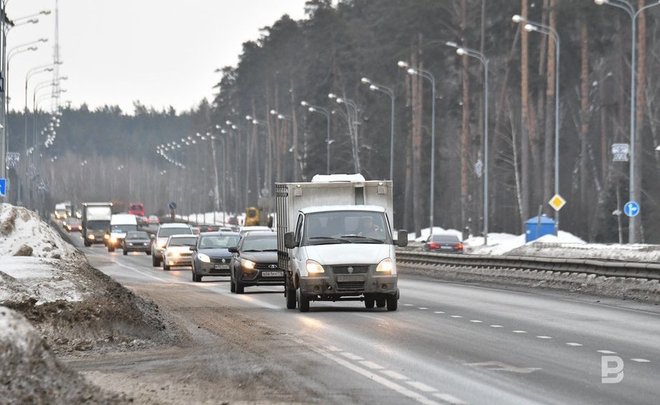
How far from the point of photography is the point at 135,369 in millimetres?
16578

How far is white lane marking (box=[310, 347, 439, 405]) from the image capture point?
13.5 m

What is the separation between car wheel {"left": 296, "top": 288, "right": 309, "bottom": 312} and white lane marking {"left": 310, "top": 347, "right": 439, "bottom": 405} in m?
8.44

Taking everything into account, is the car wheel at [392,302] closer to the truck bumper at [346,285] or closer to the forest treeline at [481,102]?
the truck bumper at [346,285]

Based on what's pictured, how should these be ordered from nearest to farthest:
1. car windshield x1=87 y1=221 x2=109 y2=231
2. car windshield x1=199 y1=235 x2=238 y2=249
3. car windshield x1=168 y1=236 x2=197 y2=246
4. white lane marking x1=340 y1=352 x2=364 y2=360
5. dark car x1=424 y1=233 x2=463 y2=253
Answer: white lane marking x1=340 y1=352 x2=364 y2=360
car windshield x1=199 y1=235 x2=238 y2=249
car windshield x1=168 y1=236 x2=197 y2=246
dark car x1=424 y1=233 x2=463 y2=253
car windshield x1=87 y1=221 x2=109 y2=231

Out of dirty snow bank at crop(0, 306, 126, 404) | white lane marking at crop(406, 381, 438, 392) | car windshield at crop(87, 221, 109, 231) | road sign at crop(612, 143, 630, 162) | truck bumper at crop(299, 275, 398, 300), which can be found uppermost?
road sign at crop(612, 143, 630, 162)

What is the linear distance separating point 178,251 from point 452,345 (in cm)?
3587

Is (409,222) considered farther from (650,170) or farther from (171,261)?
(171,261)

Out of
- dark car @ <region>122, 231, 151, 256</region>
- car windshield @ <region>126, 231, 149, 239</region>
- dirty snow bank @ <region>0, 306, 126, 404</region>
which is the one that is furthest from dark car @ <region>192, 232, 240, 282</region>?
car windshield @ <region>126, 231, 149, 239</region>

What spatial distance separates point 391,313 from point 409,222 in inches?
3232

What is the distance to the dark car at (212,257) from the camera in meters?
43.5

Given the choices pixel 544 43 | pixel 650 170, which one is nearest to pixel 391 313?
pixel 544 43

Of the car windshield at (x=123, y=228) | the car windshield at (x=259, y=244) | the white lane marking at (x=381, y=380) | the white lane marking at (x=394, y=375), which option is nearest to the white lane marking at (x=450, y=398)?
the white lane marking at (x=381, y=380)

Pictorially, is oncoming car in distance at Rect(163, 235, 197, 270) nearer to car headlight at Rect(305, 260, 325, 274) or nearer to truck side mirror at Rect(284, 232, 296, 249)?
truck side mirror at Rect(284, 232, 296, 249)

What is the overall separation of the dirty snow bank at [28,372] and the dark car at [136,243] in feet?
217
